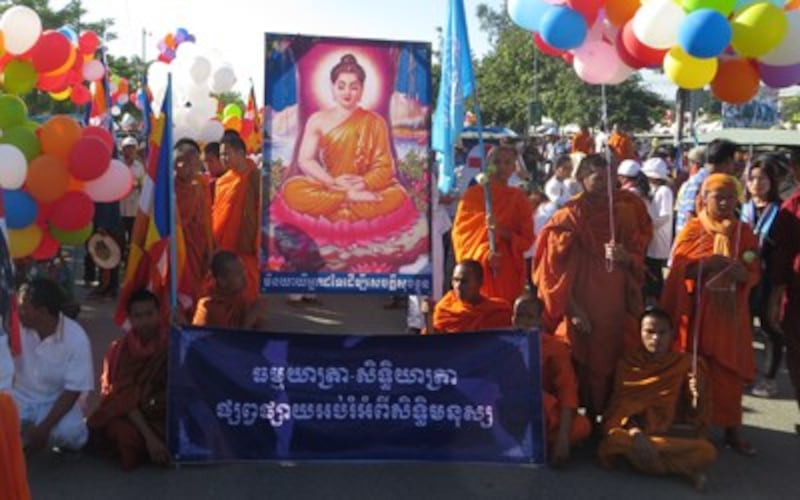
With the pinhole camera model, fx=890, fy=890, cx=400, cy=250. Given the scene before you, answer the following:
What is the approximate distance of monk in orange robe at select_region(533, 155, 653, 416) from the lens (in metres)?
5.07

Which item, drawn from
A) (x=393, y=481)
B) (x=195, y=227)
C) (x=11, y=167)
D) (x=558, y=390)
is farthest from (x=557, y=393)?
(x=11, y=167)

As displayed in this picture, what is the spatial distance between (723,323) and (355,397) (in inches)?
82.9

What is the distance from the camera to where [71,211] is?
5.65m

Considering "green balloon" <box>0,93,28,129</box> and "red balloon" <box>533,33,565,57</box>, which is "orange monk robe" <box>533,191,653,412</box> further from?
"green balloon" <box>0,93,28,129</box>

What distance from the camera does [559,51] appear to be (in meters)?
5.38

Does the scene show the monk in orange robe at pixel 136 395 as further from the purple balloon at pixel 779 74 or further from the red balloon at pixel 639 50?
the purple balloon at pixel 779 74

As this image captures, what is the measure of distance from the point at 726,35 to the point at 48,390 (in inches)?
153

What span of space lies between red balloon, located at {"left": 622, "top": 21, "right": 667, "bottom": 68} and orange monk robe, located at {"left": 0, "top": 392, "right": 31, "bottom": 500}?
144 inches

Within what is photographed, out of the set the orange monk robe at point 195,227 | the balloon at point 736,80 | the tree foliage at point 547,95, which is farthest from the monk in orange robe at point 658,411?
the tree foliage at point 547,95

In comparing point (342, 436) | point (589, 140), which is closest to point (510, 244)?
point (342, 436)

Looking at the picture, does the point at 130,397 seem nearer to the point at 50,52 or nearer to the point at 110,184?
the point at 110,184

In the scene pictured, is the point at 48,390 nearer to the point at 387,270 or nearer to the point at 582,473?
the point at 387,270

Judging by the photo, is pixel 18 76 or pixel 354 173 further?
pixel 18 76

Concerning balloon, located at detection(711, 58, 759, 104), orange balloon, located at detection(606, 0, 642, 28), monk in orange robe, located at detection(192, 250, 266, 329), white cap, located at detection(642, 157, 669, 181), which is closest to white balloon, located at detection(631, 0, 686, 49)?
orange balloon, located at detection(606, 0, 642, 28)
